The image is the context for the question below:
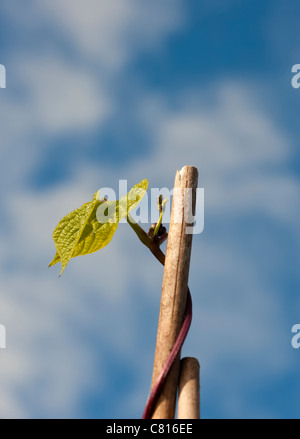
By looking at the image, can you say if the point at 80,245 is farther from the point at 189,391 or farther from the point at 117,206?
the point at 189,391

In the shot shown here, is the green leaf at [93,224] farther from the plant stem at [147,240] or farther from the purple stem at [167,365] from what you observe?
the purple stem at [167,365]

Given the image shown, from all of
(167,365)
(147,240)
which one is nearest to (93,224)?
Result: (147,240)

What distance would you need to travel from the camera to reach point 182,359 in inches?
45.4

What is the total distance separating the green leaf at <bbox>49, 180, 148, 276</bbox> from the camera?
1.33 m

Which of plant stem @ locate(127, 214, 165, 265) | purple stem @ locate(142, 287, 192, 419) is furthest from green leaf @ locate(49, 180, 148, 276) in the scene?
purple stem @ locate(142, 287, 192, 419)

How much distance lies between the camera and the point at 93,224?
1.35 m

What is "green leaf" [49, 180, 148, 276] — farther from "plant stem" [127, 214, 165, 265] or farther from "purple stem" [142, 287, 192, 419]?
"purple stem" [142, 287, 192, 419]

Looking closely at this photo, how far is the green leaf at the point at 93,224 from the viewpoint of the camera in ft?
4.38
